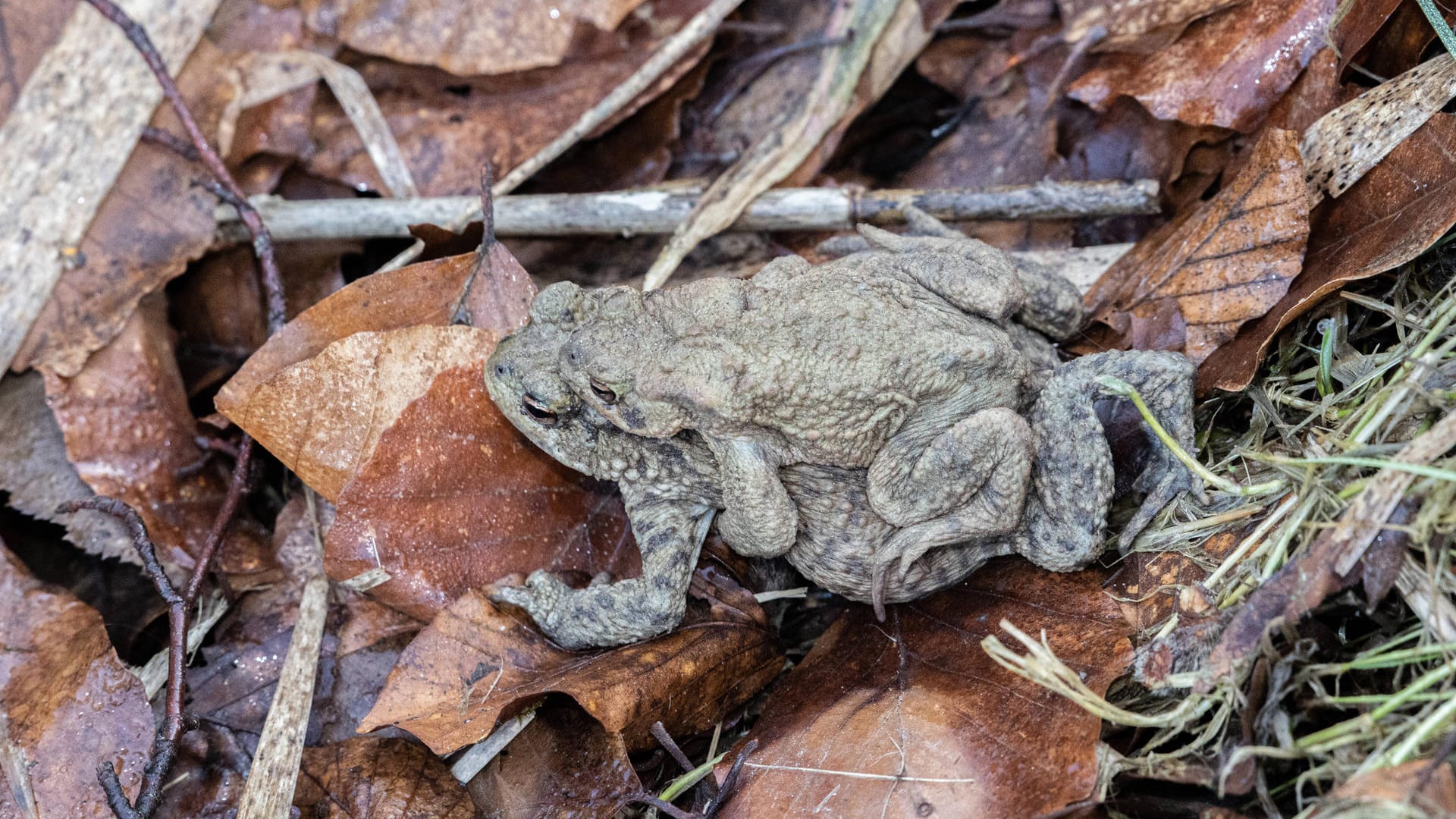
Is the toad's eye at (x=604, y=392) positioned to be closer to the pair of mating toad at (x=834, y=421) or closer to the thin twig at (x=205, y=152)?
the pair of mating toad at (x=834, y=421)

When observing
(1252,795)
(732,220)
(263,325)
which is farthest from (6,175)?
(1252,795)

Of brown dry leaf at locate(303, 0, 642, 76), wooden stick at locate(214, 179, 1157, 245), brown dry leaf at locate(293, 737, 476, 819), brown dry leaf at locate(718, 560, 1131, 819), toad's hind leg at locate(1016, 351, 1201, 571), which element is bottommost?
brown dry leaf at locate(293, 737, 476, 819)

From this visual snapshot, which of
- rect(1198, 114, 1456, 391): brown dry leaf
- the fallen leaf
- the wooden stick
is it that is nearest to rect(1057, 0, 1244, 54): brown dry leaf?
the wooden stick

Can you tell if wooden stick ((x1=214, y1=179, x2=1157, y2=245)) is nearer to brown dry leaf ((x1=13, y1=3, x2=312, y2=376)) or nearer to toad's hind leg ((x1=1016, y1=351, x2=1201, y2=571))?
brown dry leaf ((x1=13, y1=3, x2=312, y2=376))

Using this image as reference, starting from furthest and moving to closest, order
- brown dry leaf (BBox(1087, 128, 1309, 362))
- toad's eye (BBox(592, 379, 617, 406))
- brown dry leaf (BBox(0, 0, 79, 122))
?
brown dry leaf (BBox(0, 0, 79, 122)) < brown dry leaf (BBox(1087, 128, 1309, 362)) < toad's eye (BBox(592, 379, 617, 406))

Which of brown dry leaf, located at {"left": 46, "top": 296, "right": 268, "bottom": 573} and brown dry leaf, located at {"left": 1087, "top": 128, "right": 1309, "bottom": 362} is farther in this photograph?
brown dry leaf, located at {"left": 46, "top": 296, "right": 268, "bottom": 573}

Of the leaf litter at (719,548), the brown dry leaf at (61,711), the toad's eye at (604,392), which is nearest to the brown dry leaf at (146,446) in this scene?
the leaf litter at (719,548)
